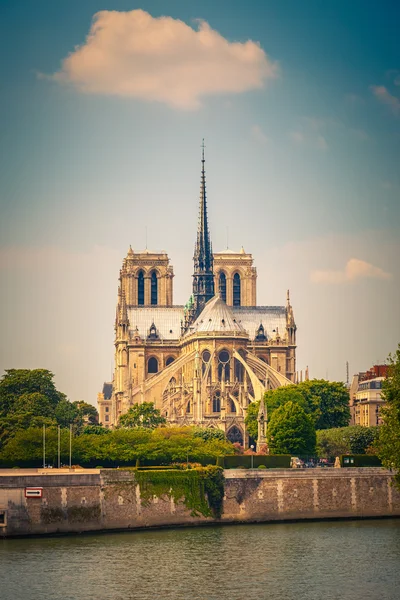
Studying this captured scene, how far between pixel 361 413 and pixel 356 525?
2921 inches

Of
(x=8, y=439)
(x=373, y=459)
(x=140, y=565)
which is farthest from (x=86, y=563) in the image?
(x=8, y=439)

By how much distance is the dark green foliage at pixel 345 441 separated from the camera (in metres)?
132

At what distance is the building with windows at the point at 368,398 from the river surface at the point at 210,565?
67899mm

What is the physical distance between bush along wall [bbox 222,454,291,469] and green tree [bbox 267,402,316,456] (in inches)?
420

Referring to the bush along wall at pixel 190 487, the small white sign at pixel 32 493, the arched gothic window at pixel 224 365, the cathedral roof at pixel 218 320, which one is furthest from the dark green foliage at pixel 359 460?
the cathedral roof at pixel 218 320

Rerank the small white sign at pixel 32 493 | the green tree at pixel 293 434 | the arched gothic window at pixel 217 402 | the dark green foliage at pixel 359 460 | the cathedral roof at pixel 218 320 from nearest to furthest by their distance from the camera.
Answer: the small white sign at pixel 32 493 < the dark green foliage at pixel 359 460 < the green tree at pixel 293 434 < the arched gothic window at pixel 217 402 < the cathedral roof at pixel 218 320

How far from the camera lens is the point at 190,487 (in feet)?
335

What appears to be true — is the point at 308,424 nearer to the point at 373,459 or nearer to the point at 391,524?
the point at 373,459

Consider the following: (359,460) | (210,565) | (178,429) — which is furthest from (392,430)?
(178,429)

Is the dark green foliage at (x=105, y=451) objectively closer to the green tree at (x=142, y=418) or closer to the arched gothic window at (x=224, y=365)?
the green tree at (x=142, y=418)

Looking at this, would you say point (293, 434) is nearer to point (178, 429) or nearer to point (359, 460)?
point (178, 429)

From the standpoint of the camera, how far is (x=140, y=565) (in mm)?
84500

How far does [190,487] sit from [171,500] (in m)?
1.63

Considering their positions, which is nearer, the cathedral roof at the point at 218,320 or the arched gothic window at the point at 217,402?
the arched gothic window at the point at 217,402
